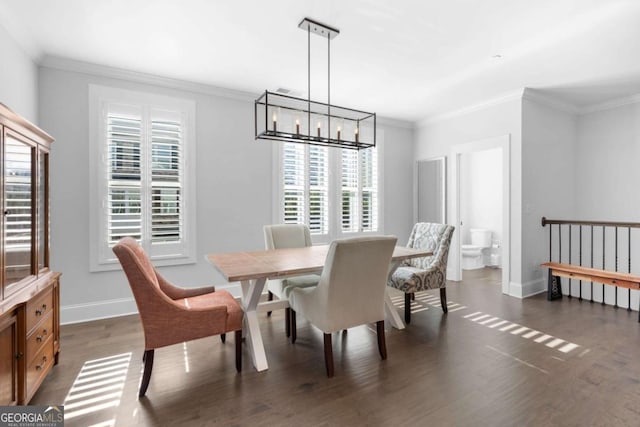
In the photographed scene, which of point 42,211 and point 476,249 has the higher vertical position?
point 42,211

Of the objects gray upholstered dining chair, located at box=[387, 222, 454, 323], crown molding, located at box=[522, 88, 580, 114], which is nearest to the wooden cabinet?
gray upholstered dining chair, located at box=[387, 222, 454, 323]

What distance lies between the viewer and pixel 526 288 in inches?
166

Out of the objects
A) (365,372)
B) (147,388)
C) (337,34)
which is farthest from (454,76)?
(147,388)

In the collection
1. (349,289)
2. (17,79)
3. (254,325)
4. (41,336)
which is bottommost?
(254,325)

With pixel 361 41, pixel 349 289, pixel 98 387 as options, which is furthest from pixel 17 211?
pixel 361 41

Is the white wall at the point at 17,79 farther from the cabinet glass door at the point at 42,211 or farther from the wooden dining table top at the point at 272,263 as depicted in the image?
the wooden dining table top at the point at 272,263

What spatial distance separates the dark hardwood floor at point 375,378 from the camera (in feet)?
6.07

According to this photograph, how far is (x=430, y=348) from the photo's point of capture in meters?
2.70

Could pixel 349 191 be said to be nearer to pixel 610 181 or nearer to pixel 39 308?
pixel 610 181

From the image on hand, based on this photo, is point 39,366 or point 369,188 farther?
point 369,188

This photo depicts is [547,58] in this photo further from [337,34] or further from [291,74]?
[291,74]

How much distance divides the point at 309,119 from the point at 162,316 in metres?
1.70

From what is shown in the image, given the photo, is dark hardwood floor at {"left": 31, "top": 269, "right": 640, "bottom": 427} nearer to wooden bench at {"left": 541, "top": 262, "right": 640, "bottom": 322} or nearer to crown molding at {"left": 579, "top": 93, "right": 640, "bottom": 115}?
wooden bench at {"left": 541, "top": 262, "right": 640, "bottom": 322}

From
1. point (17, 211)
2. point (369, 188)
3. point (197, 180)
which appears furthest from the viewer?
point (369, 188)
